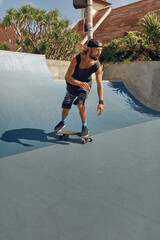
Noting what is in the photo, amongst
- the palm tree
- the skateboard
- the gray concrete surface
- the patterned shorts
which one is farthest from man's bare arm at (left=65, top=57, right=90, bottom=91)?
the palm tree

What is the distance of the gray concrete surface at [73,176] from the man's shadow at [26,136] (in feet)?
0.06

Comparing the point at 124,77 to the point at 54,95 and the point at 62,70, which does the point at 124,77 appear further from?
the point at 54,95

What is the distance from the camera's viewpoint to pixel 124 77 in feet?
31.8

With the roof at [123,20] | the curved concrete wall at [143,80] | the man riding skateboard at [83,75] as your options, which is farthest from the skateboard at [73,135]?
the roof at [123,20]

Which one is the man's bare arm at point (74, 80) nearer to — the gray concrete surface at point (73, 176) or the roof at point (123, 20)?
the gray concrete surface at point (73, 176)

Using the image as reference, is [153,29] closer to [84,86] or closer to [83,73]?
[83,73]

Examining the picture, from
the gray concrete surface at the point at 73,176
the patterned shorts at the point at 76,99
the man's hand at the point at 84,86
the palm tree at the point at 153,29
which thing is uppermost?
the palm tree at the point at 153,29

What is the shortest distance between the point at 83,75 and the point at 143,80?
5.39m

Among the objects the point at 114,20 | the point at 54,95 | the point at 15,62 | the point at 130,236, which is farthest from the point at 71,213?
the point at 114,20

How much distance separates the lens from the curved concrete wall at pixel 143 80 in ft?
27.6

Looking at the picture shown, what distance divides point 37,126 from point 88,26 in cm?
359

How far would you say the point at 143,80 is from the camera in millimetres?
8883

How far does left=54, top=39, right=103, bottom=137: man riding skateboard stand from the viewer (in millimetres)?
3922

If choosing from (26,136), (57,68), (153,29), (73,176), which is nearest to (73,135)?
(26,136)
